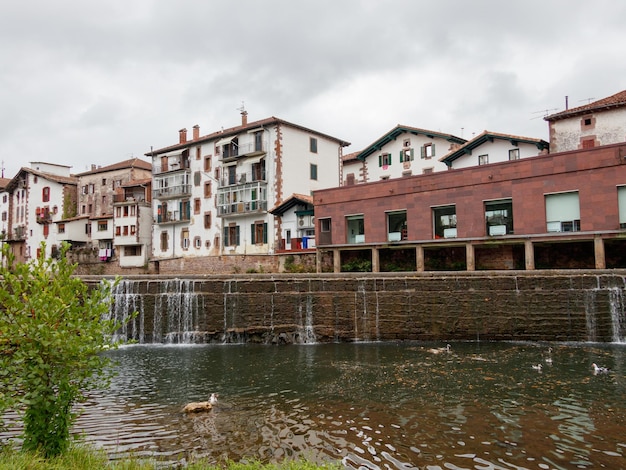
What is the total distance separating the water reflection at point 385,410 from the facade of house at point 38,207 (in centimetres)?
5093

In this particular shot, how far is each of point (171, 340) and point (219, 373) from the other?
10.0 m

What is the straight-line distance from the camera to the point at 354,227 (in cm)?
3334

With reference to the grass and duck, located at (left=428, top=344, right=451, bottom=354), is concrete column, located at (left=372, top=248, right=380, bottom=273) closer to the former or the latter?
duck, located at (left=428, top=344, right=451, bottom=354)

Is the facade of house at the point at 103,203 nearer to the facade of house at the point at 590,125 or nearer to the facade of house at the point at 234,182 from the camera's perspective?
the facade of house at the point at 234,182

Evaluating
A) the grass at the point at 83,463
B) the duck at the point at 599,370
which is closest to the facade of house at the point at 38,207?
the grass at the point at 83,463

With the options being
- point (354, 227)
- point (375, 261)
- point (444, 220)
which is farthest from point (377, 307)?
point (354, 227)

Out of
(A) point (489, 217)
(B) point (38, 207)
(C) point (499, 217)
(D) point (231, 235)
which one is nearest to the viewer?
(C) point (499, 217)

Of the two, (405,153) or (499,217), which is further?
(405,153)

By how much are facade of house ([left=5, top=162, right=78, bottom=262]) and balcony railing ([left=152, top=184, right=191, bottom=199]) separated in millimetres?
17103

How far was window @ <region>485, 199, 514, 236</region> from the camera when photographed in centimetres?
2675

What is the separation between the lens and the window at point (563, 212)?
24.5 m

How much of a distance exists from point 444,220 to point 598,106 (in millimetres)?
14361

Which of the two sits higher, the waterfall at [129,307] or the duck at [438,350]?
the waterfall at [129,307]

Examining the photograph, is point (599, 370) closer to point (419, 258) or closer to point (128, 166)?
point (419, 258)
